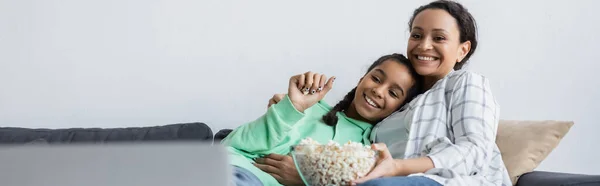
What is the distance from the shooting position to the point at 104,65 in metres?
2.32

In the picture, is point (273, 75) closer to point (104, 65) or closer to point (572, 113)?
point (104, 65)

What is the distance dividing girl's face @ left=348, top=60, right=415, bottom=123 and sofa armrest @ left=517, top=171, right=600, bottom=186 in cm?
36

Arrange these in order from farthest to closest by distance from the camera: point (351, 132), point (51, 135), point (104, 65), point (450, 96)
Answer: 1. point (104, 65)
2. point (51, 135)
3. point (351, 132)
4. point (450, 96)

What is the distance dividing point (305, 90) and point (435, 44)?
0.34 meters

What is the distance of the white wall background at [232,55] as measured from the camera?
2.29 metres

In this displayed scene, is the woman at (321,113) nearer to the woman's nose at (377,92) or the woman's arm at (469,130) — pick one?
the woman's nose at (377,92)

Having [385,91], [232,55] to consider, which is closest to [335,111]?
[385,91]

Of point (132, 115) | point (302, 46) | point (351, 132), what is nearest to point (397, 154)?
point (351, 132)

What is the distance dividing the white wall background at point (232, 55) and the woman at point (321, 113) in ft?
1.68

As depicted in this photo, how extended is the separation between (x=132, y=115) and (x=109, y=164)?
202 centimetres

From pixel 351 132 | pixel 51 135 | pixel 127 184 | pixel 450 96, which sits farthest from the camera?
pixel 51 135

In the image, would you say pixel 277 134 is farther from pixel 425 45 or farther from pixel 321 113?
pixel 425 45

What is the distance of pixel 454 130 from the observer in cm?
163

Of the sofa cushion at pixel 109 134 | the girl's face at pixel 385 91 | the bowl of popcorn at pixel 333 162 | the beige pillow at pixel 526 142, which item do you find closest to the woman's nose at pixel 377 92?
the girl's face at pixel 385 91
